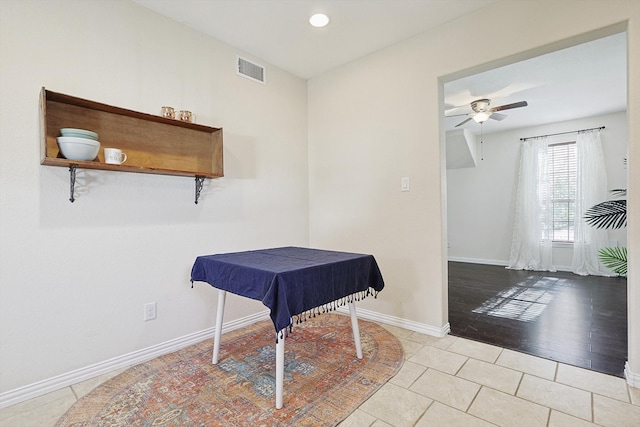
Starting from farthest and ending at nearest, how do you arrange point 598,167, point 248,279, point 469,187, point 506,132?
point 469,187 < point 506,132 < point 598,167 < point 248,279

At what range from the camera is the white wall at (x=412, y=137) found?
6.48 ft

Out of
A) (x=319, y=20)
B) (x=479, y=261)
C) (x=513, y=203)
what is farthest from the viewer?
(x=479, y=261)

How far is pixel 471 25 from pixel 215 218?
8.34 ft

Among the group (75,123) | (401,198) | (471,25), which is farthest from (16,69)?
(471,25)

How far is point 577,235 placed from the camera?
5.27 meters

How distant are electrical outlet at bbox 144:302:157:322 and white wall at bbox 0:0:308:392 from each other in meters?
0.04

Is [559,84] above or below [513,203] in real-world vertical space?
above

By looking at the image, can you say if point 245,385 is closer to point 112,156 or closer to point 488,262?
point 112,156

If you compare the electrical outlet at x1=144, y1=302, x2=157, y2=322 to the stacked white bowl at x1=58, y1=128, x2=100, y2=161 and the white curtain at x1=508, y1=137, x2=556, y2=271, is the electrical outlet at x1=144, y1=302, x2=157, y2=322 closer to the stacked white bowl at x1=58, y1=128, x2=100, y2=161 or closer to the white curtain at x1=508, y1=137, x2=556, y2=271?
the stacked white bowl at x1=58, y1=128, x2=100, y2=161

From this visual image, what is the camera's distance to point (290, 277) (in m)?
1.66

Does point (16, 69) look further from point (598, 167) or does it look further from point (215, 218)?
point (598, 167)

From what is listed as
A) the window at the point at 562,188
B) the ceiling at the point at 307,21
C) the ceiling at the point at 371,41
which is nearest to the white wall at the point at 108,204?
the ceiling at the point at 307,21

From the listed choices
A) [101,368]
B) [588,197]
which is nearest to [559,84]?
[588,197]

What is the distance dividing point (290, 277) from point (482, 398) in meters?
1.26
